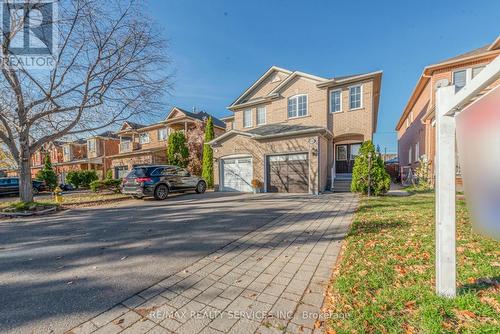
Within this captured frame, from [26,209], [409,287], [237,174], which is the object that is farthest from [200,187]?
[409,287]

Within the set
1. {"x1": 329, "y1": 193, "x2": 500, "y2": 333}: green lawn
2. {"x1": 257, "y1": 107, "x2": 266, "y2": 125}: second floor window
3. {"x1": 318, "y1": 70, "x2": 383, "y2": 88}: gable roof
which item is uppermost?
{"x1": 318, "y1": 70, "x2": 383, "y2": 88}: gable roof

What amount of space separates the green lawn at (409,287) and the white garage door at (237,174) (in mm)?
9774

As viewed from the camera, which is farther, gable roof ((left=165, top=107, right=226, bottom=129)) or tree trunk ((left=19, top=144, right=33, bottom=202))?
gable roof ((left=165, top=107, right=226, bottom=129))

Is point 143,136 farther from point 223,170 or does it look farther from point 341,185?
point 341,185

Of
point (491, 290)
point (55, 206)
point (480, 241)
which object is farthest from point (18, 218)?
point (480, 241)

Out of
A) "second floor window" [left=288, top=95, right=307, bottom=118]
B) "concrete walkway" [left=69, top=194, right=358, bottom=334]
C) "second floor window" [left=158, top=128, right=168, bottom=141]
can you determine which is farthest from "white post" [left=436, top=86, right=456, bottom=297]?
"second floor window" [left=158, top=128, right=168, bottom=141]

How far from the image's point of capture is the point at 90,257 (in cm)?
374

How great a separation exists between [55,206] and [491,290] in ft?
40.7

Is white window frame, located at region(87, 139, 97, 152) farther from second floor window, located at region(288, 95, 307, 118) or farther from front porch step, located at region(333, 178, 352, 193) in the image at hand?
front porch step, located at region(333, 178, 352, 193)

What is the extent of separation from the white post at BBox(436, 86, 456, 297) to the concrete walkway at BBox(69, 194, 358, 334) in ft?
4.16

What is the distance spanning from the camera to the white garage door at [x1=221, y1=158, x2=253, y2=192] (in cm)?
1395

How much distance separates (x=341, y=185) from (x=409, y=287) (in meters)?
11.2

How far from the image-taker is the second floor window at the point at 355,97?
43.4ft

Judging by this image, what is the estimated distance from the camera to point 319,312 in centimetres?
223
